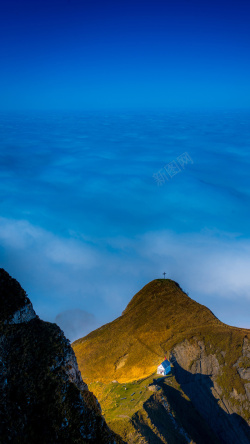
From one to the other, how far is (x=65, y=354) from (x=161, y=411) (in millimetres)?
19098

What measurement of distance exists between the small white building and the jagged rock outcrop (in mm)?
1568

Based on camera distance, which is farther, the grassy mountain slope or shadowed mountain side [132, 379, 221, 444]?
the grassy mountain slope

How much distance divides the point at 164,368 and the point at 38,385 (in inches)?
1016

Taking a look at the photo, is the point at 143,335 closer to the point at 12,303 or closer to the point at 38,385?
the point at 38,385

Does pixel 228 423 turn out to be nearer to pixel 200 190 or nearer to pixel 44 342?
pixel 44 342

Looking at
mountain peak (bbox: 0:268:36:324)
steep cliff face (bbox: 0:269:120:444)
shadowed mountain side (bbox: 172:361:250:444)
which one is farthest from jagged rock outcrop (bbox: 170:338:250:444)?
mountain peak (bbox: 0:268:36:324)

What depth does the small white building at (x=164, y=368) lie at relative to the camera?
38.6 m

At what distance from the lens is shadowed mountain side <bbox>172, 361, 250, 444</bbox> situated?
3706 cm

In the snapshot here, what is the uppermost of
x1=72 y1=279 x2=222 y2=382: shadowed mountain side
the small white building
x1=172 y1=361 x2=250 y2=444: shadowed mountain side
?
x1=72 y1=279 x2=222 y2=382: shadowed mountain side

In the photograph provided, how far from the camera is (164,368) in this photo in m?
38.7

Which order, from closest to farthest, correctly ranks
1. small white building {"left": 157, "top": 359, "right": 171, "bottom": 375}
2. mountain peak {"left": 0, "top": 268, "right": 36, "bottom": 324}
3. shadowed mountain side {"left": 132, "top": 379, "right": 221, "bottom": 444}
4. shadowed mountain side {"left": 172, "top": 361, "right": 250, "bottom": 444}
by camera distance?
1. mountain peak {"left": 0, "top": 268, "right": 36, "bottom": 324}
2. shadowed mountain side {"left": 132, "top": 379, "right": 221, "bottom": 444}
3. shadowed mountain side {"left": 172, "top": 361, "right": 250, "bottom": 444}
4. small white building {"left": 157, "top": 359, "right": 171, "bottom": 375}

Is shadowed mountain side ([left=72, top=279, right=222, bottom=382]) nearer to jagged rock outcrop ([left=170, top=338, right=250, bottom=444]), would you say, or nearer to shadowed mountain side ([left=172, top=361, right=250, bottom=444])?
jagged rock outcrop ([left=170, top=338, right=250, bottom=444])

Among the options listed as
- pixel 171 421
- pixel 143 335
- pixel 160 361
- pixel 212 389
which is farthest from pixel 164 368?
pixel 143 335

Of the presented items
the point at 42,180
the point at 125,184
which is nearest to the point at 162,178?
the point at 125,184
